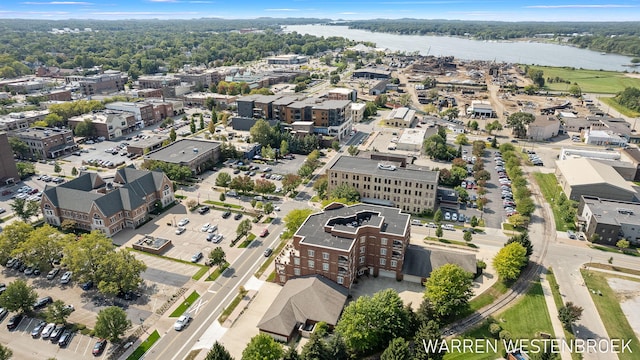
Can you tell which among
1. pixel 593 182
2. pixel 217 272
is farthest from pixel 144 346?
pixel 593 182

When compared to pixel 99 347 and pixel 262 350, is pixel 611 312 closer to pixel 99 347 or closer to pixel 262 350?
pixel 262 350

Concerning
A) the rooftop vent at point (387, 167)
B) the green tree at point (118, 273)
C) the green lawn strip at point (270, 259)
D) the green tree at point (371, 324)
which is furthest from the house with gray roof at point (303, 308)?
the rooftop vent at point (387, 167)

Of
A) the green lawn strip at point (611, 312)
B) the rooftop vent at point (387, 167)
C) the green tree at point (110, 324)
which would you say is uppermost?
the rooftop vent at point (387, 167)

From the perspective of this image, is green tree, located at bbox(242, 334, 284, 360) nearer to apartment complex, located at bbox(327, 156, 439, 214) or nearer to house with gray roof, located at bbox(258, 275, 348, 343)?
house with gray roof, located at bbox(258, 275, 348, 343)

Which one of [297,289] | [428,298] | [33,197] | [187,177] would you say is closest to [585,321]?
[428,298]

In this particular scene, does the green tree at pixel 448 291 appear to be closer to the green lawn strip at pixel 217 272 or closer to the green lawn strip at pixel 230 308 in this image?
the green lawn strip at pixel 230 308

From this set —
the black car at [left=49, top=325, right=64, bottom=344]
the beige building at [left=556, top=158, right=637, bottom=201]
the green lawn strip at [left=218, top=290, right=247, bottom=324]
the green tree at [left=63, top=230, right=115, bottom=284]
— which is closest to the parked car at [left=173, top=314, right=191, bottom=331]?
the green lawn strip at [left=218, top=290, right=247, bottom=324]

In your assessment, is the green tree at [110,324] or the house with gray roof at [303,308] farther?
the house with gray roof at [303,308]
